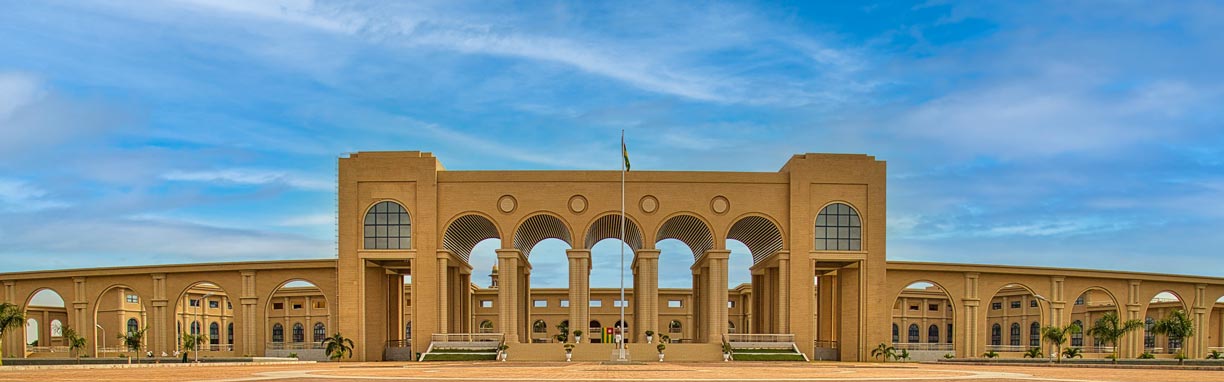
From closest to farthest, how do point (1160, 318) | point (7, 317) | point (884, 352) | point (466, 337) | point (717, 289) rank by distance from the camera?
point (7, 317) < point (884, 352) < point (466, 337) < point (717, 289) < point (1160, 318)

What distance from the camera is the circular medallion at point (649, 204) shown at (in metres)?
65.1

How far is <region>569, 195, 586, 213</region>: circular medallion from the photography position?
64938 mm

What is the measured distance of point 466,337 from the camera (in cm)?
6494

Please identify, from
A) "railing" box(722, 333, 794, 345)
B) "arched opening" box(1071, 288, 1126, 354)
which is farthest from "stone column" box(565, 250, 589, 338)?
"arched opening" box(1071, 288, 1126, 354)

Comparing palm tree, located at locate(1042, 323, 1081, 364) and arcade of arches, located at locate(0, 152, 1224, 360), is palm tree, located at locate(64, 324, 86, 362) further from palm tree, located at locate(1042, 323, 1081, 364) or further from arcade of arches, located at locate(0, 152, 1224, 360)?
palm tree, located at locate(1042, 323, 1081, 364)

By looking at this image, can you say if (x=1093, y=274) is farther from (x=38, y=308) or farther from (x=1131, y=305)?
(x=38, y=308)

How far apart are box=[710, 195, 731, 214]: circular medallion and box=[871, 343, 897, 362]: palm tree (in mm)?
12817

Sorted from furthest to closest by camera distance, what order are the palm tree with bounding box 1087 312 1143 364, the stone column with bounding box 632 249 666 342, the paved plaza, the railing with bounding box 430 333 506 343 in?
the palm tree with bounding box 1087 312 1143 364, the stone column with bounding box 632 249 666 342, the railing with bounding box 430 333 506 343, the paved plaza

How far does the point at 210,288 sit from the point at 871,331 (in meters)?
64.5

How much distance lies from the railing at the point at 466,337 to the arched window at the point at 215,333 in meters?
54.7

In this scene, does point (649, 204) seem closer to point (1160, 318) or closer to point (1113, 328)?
point (1113, 328)

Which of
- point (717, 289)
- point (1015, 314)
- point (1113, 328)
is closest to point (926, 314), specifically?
point (1015, 314)

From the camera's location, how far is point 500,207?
64.9 metres

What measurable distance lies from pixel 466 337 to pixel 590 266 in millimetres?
10074
